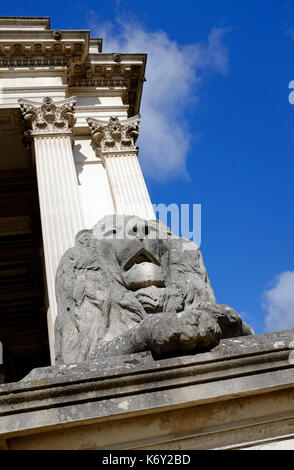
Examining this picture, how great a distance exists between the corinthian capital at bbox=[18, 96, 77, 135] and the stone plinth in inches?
423

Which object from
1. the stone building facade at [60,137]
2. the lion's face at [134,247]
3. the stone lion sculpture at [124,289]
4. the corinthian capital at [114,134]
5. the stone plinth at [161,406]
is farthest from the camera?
the corinthian capital at [114,134]

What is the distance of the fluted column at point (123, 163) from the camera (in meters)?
13.2

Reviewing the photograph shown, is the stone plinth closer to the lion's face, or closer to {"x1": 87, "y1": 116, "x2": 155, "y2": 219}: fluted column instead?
the lion's face

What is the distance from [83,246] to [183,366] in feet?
8.87

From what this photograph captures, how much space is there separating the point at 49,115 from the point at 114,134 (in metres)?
1.75

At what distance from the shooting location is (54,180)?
12.9m

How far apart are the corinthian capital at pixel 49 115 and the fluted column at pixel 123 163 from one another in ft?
2.83

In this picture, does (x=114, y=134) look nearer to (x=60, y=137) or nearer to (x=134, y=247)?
(x=60, y=137)

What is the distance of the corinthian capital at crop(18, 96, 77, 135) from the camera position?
14.1 meters

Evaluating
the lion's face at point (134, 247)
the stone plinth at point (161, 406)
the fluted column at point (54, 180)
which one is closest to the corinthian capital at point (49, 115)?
the fluted column at point (54, 180)

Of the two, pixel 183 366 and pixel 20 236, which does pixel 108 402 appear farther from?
pixel 20 236

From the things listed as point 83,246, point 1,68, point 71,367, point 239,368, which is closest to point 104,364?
point 71,367

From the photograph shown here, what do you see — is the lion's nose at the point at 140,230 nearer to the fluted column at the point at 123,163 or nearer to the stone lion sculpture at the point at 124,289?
the stone lion sculpture at the point at 124,289

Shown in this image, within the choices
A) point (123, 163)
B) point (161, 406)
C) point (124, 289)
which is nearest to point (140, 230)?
point (124, 289)
